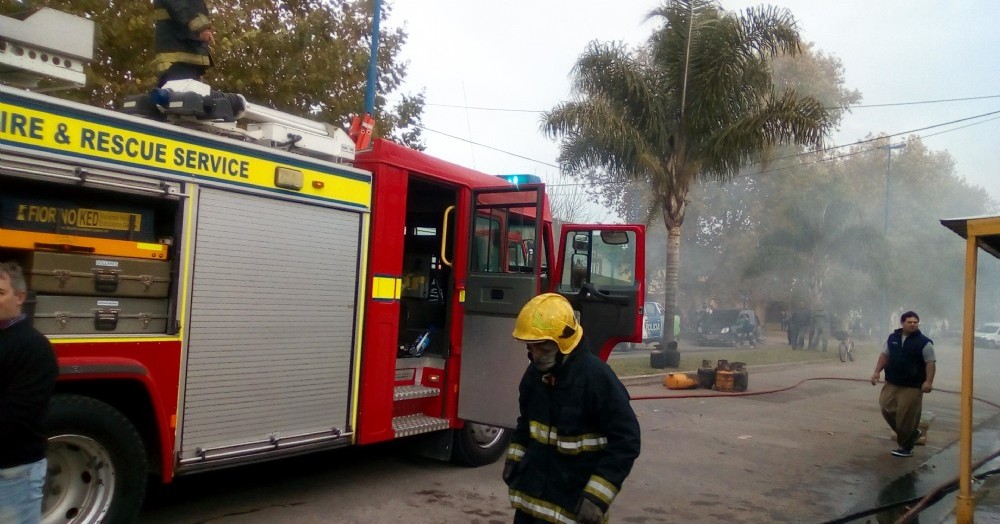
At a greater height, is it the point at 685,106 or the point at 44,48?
the point at 685,106

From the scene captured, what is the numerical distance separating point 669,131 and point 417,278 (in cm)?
1121

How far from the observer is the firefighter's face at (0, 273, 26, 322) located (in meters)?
2.79

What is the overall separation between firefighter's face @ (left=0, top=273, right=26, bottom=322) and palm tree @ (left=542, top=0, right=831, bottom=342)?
581 inches

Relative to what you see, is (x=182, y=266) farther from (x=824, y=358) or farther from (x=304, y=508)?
(x=824, y=358)

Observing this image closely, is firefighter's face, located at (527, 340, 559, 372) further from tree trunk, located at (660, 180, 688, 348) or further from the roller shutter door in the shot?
tree trunk, located at (660, 180, 688, 348)

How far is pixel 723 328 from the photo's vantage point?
116ft

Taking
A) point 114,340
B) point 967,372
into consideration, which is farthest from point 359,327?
point 967,372

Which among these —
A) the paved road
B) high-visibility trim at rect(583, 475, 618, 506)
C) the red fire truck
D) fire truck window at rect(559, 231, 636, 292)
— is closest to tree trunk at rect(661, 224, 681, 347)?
the paved road

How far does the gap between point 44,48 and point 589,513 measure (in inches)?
159

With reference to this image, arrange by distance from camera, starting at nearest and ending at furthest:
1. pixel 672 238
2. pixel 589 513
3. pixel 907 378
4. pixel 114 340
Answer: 1. pixel 589 513
2. pixel 114 340
3. pixel 907 378
4. pixel 672 238

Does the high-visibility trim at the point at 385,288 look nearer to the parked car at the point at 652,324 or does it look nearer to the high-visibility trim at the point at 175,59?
the high-visibility trim at the point at 175,59

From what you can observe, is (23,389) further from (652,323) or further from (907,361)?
(652,323)

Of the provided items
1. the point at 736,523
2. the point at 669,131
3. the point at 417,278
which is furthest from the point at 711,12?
the point at 736,523

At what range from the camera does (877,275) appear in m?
34.6
